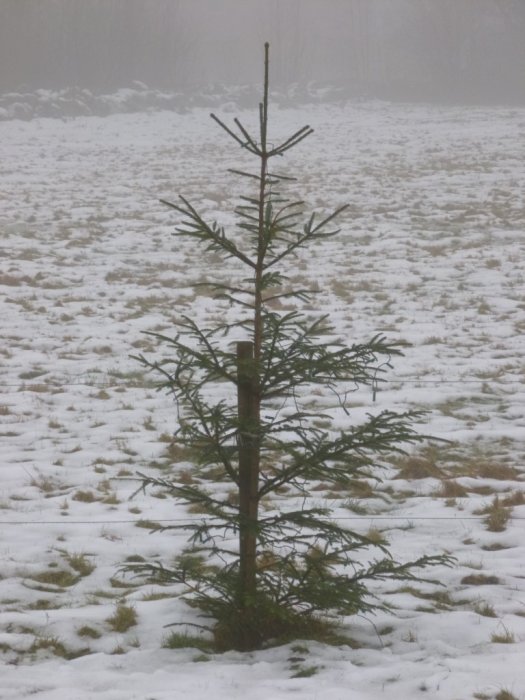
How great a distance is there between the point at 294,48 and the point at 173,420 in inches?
2307

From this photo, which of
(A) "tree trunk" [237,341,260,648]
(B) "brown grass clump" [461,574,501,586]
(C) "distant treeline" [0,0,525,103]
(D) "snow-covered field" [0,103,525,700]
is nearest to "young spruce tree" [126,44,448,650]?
(A) "tree trunk" [237,341,260,648]

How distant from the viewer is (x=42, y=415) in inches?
310

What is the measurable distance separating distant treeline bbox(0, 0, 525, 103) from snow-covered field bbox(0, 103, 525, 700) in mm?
28790

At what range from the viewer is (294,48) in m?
59.6

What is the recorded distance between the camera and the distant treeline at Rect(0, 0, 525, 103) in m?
47.1

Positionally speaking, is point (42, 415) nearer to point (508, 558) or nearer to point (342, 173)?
point (508, 558)

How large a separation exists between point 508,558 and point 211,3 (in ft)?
263

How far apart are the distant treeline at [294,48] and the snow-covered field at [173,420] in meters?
28.8

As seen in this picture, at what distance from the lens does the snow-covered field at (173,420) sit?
3660 mm

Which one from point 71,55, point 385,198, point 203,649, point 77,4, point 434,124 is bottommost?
point 203,649

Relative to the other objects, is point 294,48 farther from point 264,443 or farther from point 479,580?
point 264,443

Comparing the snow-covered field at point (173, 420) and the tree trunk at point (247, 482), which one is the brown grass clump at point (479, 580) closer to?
the snow-covered field at point (173, 420)

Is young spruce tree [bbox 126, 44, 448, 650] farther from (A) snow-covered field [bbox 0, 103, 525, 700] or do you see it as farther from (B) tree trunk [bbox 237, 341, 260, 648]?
(A) snow-covered field [bbox 0, 103, 525, 700]

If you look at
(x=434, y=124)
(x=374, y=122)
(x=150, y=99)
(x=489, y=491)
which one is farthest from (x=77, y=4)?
(x=489, y=491)
